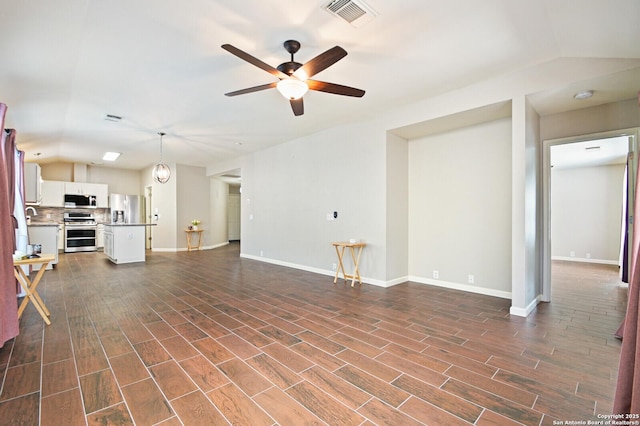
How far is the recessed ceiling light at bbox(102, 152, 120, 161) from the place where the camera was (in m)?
7.65

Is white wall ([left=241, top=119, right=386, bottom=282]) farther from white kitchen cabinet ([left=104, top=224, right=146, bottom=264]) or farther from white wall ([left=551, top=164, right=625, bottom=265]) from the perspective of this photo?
white wall ([left=551, top=164, right=625, bottom=265])

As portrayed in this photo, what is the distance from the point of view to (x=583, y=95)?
3.26m

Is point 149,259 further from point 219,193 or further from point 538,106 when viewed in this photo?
point 538,106

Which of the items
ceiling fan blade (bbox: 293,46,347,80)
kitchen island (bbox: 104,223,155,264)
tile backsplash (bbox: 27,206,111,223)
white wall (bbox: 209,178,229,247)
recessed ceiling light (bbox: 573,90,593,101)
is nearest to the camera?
ceiling fan blade (bbox: 293,46,347,80)

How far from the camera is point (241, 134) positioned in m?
5.86

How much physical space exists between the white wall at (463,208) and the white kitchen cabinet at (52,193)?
10.1m

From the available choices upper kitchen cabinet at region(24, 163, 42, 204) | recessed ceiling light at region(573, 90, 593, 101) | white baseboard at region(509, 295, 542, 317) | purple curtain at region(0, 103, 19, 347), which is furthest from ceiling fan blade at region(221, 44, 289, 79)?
upper kitchen cabinet at region(24, 163, 42, 204)

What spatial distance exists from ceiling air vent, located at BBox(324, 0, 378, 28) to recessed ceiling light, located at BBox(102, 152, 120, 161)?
25.2ft

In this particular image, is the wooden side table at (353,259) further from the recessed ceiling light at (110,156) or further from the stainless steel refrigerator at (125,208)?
the stainless steel refrigerator at (125,208)

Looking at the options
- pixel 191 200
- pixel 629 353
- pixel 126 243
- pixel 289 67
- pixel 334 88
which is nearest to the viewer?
pixel 629 353

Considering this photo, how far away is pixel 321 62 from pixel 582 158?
22.2 feet

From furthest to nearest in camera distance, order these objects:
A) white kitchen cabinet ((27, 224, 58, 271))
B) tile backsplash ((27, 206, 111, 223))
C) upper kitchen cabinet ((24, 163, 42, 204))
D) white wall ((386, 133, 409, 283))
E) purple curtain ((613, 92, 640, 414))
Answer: tile backsplash ((27, 206, 111, 223)) → white kitchen cabinet ((27, 224, 58, 271)) → upper kitchen cabinet ((24, 163, 42, 204)) → white wall ((386, 133, 409, 283)) → purple curtain ((613, 92, 640, 414))

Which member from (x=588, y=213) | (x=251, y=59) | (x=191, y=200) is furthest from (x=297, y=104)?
(x=588, y=213)

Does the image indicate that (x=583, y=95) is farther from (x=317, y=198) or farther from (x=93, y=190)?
(x=93, y=190)
